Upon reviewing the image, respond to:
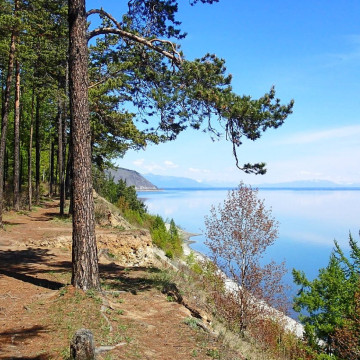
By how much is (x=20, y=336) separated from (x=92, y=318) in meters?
1.33

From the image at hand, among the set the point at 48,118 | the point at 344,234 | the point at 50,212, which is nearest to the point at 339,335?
the point at 50,212

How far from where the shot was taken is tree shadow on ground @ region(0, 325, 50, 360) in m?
5.13

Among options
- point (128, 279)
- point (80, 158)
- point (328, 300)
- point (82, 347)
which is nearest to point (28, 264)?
point (128, 279)

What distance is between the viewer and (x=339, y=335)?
2273cm

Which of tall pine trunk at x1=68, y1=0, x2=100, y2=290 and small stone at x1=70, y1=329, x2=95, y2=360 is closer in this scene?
small stone at x1=70, y1=329, x2=95, y2=360

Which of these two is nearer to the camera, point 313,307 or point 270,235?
point 270,235

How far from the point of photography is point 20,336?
18.7 feet

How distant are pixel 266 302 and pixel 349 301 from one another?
41.1 ft

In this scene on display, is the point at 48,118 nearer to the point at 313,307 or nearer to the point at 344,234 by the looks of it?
the point at 313,307

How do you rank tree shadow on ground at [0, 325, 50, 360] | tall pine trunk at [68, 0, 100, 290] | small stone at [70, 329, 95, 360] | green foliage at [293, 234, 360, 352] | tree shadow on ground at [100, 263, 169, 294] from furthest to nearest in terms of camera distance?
green foliage at [293, 234, 360, 352], tree shadow on ground at [100, 263, 169, 294], tall pine trunk at [68, 0, 100, 290], tree shadow on ground at [0, 325, 50, 360], small stone at [70, 329, 95, 360]

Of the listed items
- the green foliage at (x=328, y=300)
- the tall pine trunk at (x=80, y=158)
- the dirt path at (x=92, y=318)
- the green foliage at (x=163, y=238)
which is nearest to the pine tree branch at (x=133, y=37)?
the tall pine trunk at (x=80, y=158)

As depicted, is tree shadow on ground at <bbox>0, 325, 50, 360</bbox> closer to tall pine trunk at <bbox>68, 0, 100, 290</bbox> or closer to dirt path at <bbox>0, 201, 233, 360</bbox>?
dirt path at <bbox>0, 201, 233, 360</bbox>

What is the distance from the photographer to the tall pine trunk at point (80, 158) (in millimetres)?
7539

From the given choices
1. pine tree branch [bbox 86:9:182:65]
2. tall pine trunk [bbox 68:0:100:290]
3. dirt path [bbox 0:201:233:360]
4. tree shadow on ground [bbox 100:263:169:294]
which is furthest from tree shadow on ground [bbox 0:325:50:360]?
pine tree branch [bbox 86:9:182:65]
